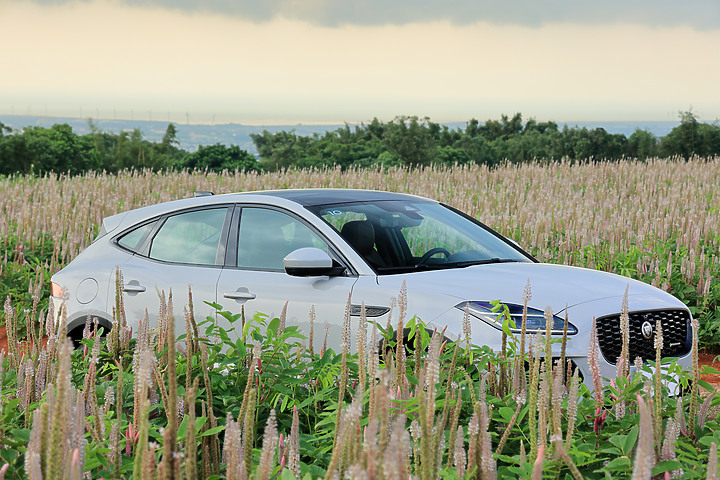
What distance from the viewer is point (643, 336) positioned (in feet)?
17.6

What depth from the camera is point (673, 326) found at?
566 cm

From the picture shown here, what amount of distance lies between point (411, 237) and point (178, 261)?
1.88 m

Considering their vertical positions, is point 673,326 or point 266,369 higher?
point 266,369

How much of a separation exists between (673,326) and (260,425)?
3.62 m

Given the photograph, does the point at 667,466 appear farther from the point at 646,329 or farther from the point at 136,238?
the point at 136,238

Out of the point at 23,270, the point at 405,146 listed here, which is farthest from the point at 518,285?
the point at 405,146

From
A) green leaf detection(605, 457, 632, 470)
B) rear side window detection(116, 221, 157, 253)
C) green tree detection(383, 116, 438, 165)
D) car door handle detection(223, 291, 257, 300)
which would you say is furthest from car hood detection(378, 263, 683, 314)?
green tree detection(383, 116, 438, 165)

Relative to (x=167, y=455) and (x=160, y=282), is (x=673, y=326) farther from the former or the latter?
(x=167, y=455)

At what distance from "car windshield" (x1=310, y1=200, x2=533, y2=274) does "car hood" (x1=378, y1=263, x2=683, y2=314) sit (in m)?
0.29

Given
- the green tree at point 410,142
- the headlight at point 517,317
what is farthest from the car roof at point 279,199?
the green tree at point 410,142

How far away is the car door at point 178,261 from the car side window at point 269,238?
0.58 ft

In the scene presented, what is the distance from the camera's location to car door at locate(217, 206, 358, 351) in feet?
18.2

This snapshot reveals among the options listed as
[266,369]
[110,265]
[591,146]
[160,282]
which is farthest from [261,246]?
[591,146]

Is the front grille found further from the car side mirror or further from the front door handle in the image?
the front door handle
